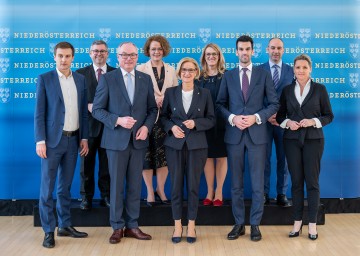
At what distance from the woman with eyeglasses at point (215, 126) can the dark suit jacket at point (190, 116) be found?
1.42 feet

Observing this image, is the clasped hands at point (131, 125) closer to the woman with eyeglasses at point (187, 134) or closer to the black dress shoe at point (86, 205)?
the woman with eyeglasses at point (187, 134)

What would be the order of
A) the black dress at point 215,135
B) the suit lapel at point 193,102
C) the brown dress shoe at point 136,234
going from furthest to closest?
1. the black dress at point 215,135
2. the brown dress shoe at point 136,234
3. the suit lapel at point 193,102

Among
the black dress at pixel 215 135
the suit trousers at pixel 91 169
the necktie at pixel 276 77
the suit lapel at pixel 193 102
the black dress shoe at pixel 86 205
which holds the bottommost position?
the black dress shoe at pixel 86 205

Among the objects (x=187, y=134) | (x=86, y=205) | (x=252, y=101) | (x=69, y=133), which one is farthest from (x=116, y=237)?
(x=252, y=101)

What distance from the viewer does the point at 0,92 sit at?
19.0ft

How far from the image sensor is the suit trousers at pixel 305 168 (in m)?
4.64

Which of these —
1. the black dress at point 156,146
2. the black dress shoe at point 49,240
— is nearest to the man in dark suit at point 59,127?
the black dress shoe at point 49,240

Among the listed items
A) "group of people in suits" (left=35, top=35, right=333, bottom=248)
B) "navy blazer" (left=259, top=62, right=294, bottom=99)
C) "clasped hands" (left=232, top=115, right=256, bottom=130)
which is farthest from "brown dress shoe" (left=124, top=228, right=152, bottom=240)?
"navy blazer" (left=259, top=62, right=294, bottom=99)

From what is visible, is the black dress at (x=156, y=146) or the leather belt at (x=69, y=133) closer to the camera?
the leather belt at (x=69, y=133)

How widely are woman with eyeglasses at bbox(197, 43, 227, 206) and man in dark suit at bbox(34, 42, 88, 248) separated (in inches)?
48.1

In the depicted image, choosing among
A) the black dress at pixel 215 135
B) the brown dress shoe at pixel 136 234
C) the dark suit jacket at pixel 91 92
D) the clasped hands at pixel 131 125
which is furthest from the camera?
the black dress at pixel 215 135

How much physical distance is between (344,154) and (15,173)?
379 cm

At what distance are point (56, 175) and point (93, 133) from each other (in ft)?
2.00

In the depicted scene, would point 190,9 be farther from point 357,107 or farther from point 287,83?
point 357,107
